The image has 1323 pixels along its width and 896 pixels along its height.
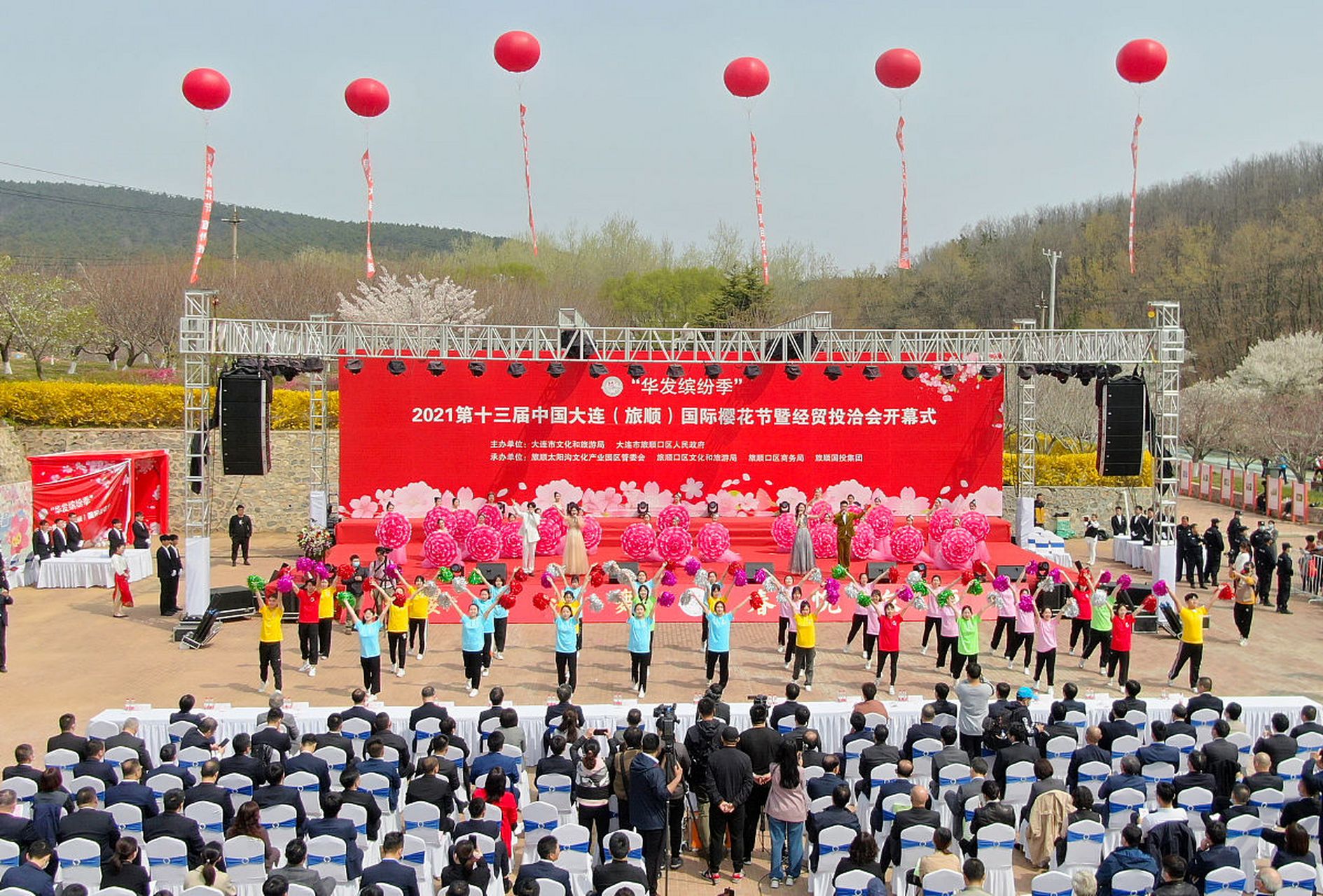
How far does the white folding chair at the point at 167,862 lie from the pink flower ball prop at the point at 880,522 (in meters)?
15.0

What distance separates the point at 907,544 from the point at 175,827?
49.7ft

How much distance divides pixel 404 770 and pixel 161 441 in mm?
20955

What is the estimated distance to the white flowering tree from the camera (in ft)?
132

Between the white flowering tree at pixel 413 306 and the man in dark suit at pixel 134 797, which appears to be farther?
the white flowering tree at pixel 413 306

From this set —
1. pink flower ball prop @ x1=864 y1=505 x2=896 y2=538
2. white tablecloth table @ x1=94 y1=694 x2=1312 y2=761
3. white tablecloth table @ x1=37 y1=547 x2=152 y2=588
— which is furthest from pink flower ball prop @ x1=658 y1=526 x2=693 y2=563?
white tablecloth table @ x1=37 y1=547 x2=152 y2=588

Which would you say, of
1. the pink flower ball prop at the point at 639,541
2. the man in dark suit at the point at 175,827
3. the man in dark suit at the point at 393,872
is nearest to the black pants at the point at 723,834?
the man in dark suit at the point at 393,872

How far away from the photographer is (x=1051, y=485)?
27.4 m

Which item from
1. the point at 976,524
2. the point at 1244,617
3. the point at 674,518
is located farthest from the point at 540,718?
the point at 976,524

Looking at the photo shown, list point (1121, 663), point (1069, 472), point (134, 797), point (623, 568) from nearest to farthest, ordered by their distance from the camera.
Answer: point (134, 797)
point (1121, 663)
point (623, 568)
point (1069, 472)

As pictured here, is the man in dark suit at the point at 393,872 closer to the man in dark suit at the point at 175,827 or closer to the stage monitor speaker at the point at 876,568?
the man in dark suit at the point at 175,827

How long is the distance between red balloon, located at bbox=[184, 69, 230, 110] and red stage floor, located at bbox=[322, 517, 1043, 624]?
8.18 m

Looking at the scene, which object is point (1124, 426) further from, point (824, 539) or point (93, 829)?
point (93, 829)

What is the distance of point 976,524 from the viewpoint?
20.7 meters

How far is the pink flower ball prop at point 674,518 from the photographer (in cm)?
2041
